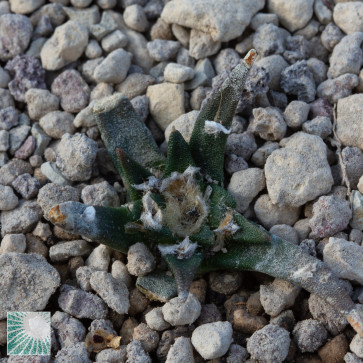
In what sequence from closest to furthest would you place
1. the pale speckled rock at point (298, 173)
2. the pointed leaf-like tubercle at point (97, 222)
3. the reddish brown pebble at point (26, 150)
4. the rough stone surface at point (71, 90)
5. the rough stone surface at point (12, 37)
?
the pointed leaf-like tubercle at point (97, 222) → the pale speckled rock at point (298, 173) → the reddish brown pebble at point (26, 150) → the rough stone surface at point (71, 90) → the rough stone surface at point (12, 37)

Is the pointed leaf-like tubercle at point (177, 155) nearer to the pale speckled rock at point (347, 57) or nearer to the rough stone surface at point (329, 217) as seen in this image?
the rough stone surface at point (329, 217)

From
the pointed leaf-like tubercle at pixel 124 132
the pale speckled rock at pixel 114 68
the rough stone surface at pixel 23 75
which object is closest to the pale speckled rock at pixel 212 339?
the pointed leaf-like tubercle at pixel 124 132

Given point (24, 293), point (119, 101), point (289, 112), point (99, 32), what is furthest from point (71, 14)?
point (24, 293)

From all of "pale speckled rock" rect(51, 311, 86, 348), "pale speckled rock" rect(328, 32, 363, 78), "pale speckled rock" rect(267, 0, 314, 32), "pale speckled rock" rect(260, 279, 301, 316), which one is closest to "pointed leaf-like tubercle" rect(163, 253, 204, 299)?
"pale speckled rock" rect(260, 279, 301, 316)

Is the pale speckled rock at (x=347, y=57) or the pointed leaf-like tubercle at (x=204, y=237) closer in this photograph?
the pointed leaf-like tubercle at (x=204, y=237)

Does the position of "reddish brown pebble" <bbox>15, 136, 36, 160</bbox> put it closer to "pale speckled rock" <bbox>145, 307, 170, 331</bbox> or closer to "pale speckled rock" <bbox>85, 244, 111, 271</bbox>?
"pale speckled rock" <bbox>85, 244, 111, 271</bbox>

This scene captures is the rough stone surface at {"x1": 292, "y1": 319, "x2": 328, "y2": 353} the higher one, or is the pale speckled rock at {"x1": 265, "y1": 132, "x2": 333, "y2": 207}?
the pale speckled rock at {"x1": 265, "y1": 132, "x2": 333, "y2": 207}
